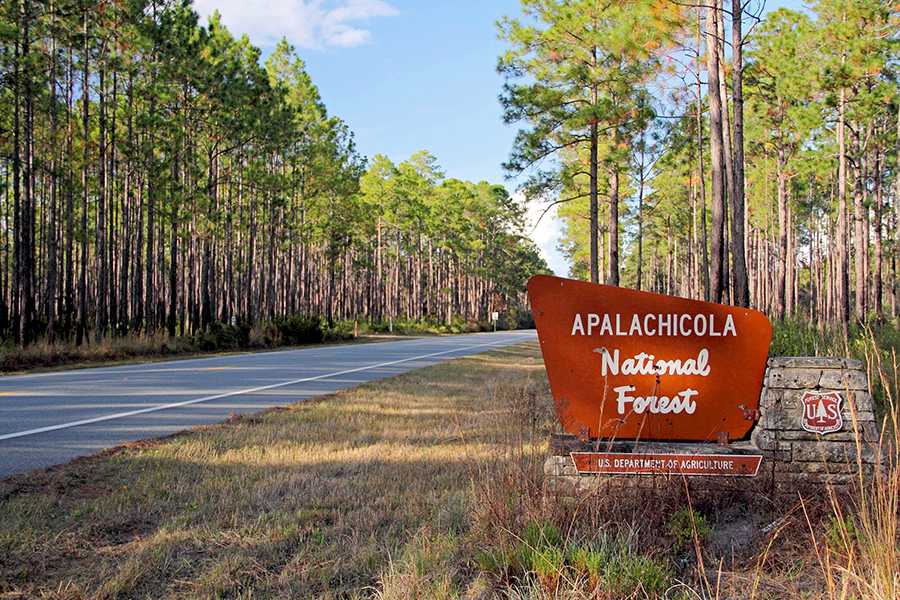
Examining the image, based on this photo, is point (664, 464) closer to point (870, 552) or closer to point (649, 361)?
point (649, 361)

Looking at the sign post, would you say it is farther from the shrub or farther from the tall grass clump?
the tall grass clump

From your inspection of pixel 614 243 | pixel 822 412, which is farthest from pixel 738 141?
pixel 822 412

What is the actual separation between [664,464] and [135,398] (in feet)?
29.7

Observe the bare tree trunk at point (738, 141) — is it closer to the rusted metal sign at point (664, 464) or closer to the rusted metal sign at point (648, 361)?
the rusted metal sign at point (648, 361)

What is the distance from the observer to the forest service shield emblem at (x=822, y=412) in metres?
4.41

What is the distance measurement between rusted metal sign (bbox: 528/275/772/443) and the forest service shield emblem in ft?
1.01

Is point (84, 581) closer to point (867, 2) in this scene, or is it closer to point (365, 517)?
point (365, 517)

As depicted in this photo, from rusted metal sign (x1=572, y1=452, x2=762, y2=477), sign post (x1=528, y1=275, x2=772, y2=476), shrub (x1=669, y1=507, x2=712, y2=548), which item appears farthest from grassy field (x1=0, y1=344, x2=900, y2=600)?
sign post (x1=528, y1=275, x2=772, y2=476)

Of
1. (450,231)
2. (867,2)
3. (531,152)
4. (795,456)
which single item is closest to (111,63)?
(531,152)

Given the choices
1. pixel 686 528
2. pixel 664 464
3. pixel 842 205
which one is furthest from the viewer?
pixel 842 205

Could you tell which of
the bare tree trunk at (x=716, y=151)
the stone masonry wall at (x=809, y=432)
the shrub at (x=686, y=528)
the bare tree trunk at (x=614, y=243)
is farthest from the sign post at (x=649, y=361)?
the bare tree trunk at (x=614, y=243)

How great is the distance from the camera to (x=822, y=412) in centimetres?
443

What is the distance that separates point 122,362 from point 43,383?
21.8 ft

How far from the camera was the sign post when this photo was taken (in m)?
4.58
